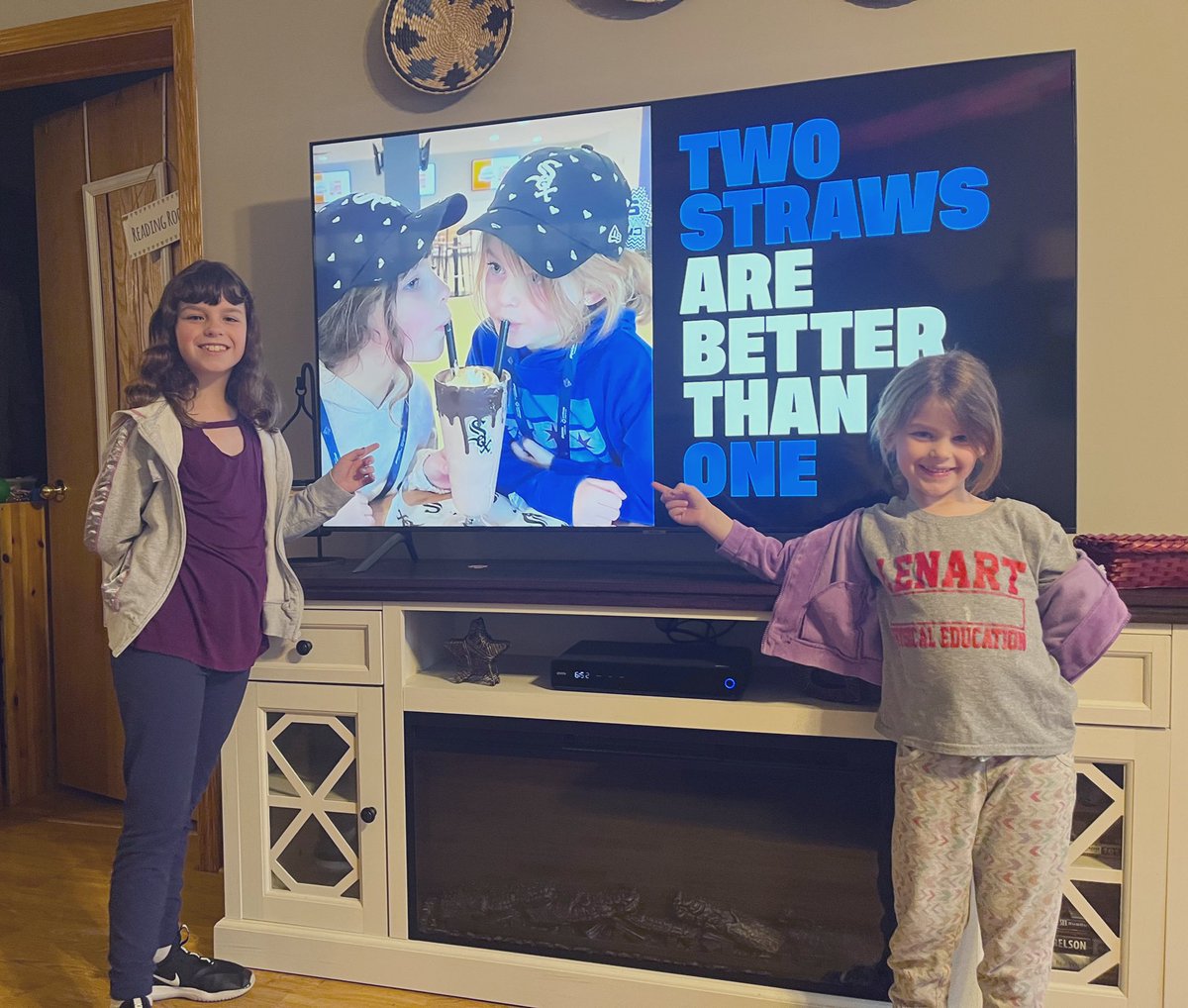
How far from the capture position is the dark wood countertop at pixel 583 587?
1.58 meters

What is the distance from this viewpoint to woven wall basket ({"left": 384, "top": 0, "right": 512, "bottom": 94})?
2129mm

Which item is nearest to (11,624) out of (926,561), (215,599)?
(215,599)

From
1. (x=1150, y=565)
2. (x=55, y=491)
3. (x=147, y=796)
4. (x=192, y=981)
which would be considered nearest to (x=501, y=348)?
(x=147, y=796)

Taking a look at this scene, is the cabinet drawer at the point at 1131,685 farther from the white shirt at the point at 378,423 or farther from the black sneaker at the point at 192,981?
the black sneaker at the point at 192,981

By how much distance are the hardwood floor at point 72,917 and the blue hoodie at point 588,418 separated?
40.3 inches

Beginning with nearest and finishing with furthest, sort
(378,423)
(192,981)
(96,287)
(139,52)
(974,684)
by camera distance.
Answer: (974,684), (192,981), (378,423), (139,52), (96,287)

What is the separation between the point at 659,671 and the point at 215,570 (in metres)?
0.83

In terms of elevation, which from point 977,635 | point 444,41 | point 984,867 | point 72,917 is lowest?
point 72,917

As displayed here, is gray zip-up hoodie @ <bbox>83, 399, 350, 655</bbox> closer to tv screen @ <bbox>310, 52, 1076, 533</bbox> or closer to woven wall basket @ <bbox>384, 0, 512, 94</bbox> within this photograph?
tv screen @ <bbox>310, 52, 1076, 533</bbox>

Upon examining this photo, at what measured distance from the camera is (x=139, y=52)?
2480mm

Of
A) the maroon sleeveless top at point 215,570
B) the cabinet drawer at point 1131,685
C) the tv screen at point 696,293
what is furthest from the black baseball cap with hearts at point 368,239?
the cabinet drawer at point 1131,685

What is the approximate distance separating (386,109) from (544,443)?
3.36 ft

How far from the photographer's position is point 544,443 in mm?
1879

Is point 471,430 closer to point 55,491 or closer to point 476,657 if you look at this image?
point 476,657
